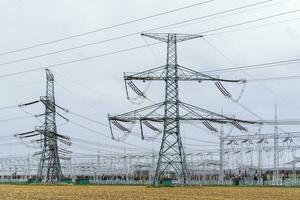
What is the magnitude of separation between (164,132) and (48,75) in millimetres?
33473

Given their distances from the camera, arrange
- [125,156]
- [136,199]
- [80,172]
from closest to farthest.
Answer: [136,199] → [125,156] → [80,172]

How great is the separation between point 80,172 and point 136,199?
477 ft

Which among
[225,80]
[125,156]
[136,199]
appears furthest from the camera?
[125,156]

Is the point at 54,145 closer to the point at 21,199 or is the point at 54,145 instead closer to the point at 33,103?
the point at 33,103

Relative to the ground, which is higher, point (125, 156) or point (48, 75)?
point (48, 75)

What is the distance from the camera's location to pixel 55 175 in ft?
259

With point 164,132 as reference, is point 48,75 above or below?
above

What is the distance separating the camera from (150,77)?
4947 cm

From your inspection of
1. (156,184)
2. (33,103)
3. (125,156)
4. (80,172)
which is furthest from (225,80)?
(80,172)

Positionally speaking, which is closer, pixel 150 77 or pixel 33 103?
pixel 150 77

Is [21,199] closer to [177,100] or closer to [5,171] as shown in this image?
[177,100]

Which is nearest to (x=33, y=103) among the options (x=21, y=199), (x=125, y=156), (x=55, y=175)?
(x=55, y=175)

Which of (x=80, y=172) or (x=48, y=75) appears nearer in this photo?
(x=48, y=75)

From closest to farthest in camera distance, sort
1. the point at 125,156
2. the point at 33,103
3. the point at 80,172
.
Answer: the point at 33,103 → the point at 125,156 → the point at 80,172
